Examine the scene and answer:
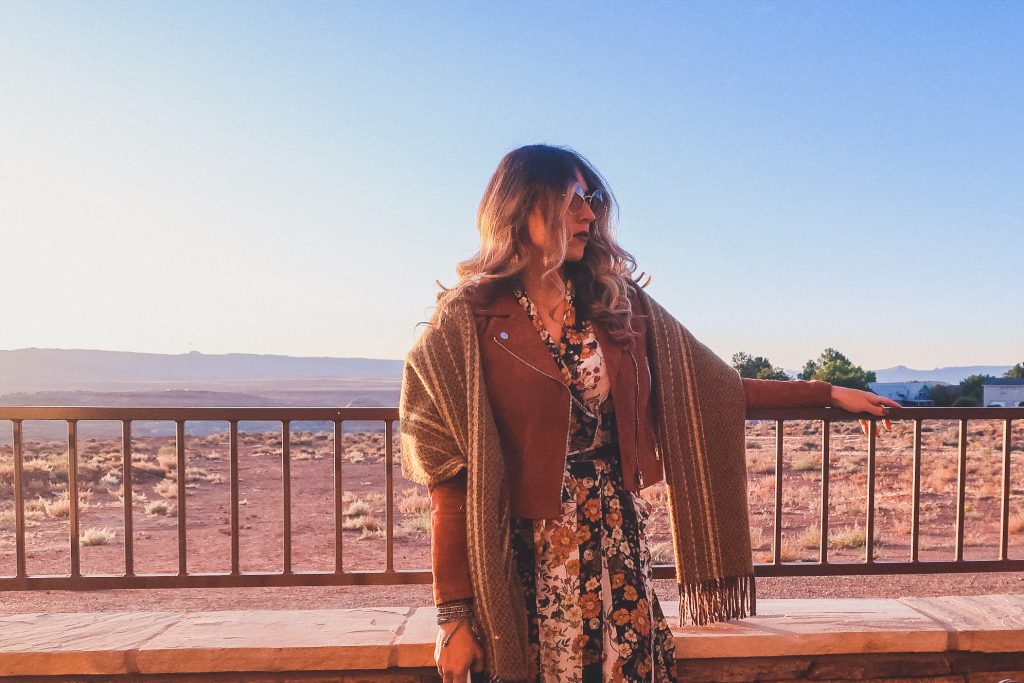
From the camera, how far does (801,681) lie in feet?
7.32

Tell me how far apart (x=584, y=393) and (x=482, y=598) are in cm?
51

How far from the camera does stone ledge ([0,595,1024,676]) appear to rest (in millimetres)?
2131

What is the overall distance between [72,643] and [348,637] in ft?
2.96

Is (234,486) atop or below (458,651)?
atop

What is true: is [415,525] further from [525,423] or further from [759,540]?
[525,423]

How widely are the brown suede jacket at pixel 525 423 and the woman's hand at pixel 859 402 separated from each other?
2.54 feet

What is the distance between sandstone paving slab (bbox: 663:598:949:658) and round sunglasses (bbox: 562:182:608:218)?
140 cm

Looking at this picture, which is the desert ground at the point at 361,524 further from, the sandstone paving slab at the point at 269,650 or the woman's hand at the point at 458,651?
the sandstone paving slab at the point at 269,650

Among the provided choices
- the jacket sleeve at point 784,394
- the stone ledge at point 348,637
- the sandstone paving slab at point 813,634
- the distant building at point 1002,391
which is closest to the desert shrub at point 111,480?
the stone ledge at point 348,637

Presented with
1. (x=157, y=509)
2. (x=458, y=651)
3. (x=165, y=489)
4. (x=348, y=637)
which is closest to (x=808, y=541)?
(x=348, y=637)

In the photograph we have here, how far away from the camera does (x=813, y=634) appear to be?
2203 millimetres

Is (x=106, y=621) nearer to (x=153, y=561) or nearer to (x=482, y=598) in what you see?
(x=482, y=598)

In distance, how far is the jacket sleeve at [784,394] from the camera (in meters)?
1.96

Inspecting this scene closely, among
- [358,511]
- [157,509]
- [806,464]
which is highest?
[358,511]
